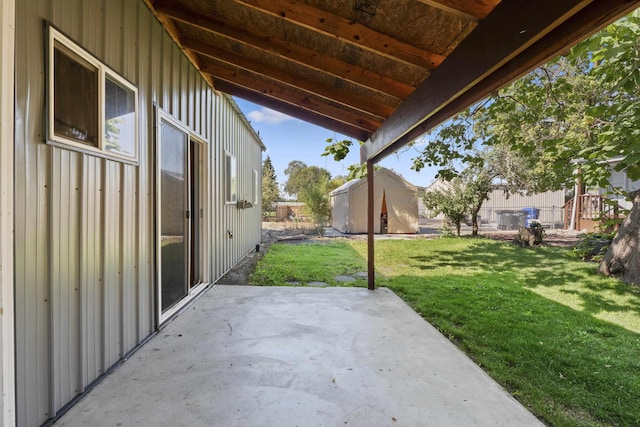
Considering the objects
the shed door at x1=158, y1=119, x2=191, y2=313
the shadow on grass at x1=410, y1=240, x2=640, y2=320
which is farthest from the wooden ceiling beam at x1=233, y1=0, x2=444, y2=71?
the shadow on grass at x1=410, y1=240, x2=640, y2=320

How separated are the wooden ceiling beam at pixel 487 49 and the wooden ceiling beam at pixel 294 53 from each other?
0.29m

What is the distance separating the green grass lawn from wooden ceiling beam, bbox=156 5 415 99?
2349mm

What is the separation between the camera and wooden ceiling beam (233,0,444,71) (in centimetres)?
214

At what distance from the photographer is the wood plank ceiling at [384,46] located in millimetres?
1281

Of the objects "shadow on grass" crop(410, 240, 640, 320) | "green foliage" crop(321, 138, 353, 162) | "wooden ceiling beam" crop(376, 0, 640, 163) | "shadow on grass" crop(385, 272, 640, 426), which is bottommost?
"shadow on grass" crop(385, 272, 640, 426)

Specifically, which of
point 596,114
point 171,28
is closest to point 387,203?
point 596,114

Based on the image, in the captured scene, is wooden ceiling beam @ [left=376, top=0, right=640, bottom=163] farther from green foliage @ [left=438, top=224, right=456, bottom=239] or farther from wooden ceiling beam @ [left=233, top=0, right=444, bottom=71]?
green foliage @ [left=438, top=224, right=456, bottom=239]

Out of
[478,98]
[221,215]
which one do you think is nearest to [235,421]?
[478,98]

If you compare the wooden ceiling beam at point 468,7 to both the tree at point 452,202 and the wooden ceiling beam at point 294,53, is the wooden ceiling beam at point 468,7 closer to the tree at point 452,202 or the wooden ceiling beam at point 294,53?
the wooden ceiling beam at point 294,53

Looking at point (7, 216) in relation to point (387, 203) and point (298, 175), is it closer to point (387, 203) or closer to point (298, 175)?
point (387, 203)

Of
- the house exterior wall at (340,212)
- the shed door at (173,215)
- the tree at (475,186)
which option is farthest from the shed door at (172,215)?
the tree at (475,186)

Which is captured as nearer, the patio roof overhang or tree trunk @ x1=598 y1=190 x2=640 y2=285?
the patio roof overhang

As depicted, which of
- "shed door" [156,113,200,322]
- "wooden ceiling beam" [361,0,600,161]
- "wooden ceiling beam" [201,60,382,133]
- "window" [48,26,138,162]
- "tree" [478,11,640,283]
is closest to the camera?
"wooden ceiling beam" [361,0,600,161]

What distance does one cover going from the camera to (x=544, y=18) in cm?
116
